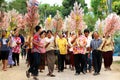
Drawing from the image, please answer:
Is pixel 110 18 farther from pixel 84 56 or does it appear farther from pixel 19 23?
pixel 19 23

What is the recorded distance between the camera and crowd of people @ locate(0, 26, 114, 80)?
16.0 m

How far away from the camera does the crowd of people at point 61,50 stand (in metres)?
16.0

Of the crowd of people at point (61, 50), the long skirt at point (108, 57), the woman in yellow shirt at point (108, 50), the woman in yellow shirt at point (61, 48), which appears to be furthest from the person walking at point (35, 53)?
the long skirt at point (108, 57)

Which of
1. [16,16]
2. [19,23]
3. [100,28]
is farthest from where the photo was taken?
[16,16]

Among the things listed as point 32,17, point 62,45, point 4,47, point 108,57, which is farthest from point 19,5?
point 32,17

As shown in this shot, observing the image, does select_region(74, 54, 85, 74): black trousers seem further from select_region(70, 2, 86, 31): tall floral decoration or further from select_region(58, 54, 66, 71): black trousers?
select_region(58, 54, 66, 71): black trousers

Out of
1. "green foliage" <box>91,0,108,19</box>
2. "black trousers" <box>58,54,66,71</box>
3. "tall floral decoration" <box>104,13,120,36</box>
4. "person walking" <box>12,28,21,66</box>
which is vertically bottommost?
"black trousers" <box>58,54,66,71</box>

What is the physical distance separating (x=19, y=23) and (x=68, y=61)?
4.85 metres

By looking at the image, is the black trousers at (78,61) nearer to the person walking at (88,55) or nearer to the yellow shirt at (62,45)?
the person walking at (88,55)

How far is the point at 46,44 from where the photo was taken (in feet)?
57.8

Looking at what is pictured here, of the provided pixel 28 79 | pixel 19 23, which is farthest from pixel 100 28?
pixel 28 79

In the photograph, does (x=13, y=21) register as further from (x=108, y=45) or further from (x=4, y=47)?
(x=108, y=45)

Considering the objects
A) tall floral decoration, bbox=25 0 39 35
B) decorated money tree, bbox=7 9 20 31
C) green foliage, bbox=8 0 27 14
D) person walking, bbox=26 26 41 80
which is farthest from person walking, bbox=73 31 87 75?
green foliage, bbox=8 0 27 14

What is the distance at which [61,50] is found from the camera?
19.7 m
